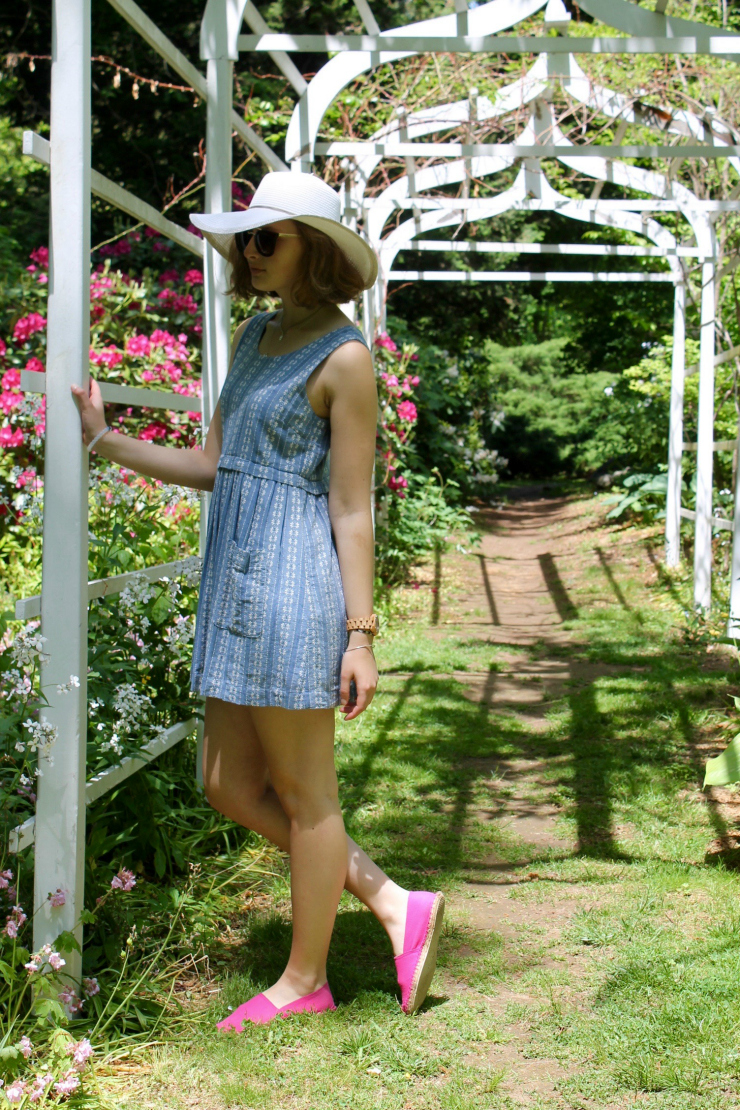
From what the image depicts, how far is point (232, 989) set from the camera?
7.29 ft

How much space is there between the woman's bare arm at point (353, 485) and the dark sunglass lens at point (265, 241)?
24 cm

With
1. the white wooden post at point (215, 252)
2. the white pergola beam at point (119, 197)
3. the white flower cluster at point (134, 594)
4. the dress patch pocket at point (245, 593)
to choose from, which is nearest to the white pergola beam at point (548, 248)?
the white wooden post at point (215, 252)

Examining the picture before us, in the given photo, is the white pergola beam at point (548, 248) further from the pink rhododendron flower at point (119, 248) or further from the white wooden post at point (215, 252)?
the white wooden post at point (215, 252)

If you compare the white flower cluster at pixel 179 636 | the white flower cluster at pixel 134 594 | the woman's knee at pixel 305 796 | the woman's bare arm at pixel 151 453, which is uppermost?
the woman's bare arm at pixel 151 453

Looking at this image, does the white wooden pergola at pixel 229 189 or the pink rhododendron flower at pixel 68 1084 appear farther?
the white wooden pergola at pixel 229 189

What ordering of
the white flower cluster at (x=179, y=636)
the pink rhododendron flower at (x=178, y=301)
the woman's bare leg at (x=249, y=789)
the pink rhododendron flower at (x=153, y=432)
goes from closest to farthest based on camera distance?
the woman's bare leg at (x=249, y=789), the white flower cluster at (x=179, y=636), the pink rhododendron flower at (x=153, y=432), the pink rhododendron flower at (x=178, y=301)

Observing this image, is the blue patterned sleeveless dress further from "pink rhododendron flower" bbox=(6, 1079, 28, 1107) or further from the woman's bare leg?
"pink rhododendron flower" bbox=(6, 1079, 28, 1107)

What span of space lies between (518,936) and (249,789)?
906 mm

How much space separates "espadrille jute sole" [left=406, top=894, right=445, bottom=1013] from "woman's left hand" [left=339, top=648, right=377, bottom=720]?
1.75 feet

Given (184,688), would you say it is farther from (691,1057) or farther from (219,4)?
(219,4)

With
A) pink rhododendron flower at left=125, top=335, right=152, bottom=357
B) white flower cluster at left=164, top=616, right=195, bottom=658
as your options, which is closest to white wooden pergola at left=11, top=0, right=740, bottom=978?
white flower cluster at left=164, top=616, right=195, bottom=658

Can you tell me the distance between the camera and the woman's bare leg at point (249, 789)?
6.92 feet

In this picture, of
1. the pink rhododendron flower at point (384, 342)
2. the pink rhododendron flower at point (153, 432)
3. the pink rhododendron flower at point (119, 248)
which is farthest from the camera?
the pink rhododendron flower at point (119, 248)

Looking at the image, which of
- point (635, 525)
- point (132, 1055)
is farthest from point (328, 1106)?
point (635, 525)
